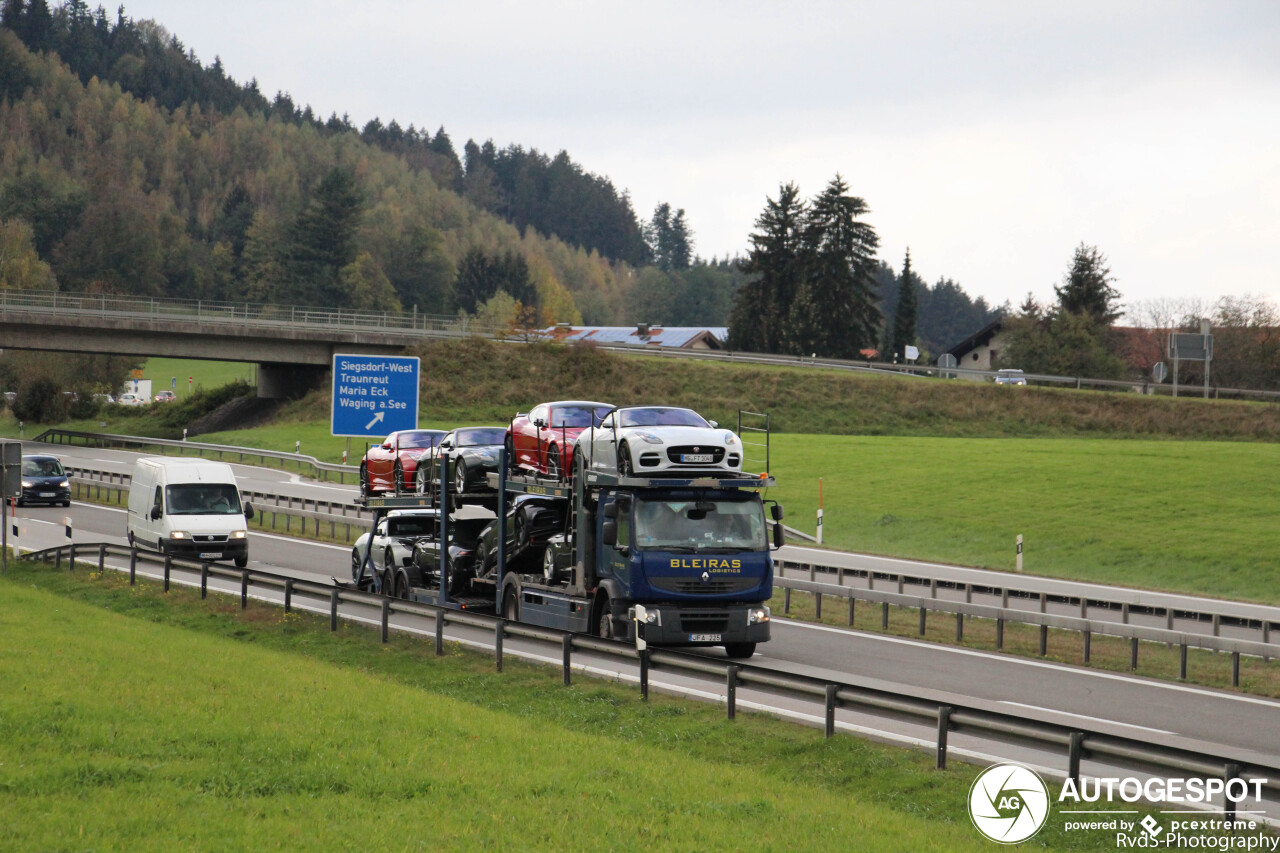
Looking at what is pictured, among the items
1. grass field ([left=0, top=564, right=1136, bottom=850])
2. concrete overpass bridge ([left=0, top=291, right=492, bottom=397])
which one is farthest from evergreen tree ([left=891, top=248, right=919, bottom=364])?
grass field ([left=0, top=564, right=1136, bottom=850])

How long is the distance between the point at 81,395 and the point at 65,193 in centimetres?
7639

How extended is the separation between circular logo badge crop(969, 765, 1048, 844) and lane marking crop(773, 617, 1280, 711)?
7142 millimetres

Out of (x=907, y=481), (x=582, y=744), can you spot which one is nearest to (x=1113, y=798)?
(x=582, y=744)

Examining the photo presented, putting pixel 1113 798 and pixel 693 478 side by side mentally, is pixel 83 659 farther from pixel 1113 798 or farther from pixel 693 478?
pixel 1113 798

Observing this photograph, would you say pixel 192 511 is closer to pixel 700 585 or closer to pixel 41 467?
pixel 41 467

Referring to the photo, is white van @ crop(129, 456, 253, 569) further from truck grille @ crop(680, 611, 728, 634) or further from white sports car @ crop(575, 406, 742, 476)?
truck grille @ crop(680, 611, 728, 634)

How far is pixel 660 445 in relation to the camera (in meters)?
17.4

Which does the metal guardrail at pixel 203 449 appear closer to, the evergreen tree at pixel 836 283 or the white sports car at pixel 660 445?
the white sports car at pixel 660 445

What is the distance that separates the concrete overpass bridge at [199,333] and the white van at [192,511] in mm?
40230

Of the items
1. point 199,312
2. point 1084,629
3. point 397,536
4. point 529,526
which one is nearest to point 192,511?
point 397,536

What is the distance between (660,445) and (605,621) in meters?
2.43

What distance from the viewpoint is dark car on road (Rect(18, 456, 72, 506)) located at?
142 feet

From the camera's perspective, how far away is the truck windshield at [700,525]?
1717 centimetres

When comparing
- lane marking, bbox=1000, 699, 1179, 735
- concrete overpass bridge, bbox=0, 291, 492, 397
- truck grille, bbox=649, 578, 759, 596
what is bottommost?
lane marking, bbox=1000, 699, 1179, 735
